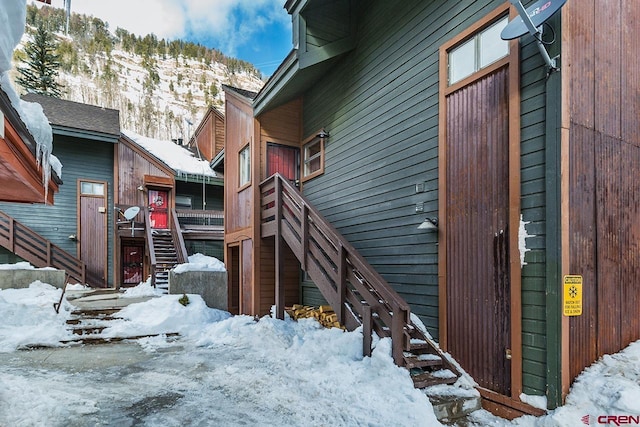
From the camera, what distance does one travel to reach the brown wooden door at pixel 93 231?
482 inches

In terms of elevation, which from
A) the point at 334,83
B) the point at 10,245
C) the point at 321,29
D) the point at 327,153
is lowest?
the point at 10,245

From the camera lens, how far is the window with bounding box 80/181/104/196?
41.0 feet

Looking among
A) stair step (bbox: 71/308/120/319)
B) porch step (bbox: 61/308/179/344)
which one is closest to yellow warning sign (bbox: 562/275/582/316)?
porch step (bbox: 61/308/179/344)

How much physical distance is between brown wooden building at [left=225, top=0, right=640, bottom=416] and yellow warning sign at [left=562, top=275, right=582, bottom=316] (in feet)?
0.10

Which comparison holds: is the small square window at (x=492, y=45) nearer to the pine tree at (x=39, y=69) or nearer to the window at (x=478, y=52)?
the window at (x=478, y=52)

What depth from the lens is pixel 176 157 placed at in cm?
1548

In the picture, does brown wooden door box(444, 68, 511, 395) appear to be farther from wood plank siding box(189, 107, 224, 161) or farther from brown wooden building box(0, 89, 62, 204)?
wood plank siding box(189, 107, 224, 161)

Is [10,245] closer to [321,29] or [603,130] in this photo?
[321,29]

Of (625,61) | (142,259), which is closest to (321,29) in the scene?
(625,61)

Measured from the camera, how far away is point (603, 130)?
3477 millimetres

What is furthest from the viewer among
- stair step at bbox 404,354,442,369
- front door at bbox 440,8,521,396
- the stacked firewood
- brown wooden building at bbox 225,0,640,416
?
the stacked firewood

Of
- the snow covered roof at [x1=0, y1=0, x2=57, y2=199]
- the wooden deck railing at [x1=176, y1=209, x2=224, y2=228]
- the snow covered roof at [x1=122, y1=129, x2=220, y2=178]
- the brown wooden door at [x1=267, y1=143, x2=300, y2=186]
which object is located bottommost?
the wooden deck railing at [x1=176, y1=209, x2=224, y2=228]

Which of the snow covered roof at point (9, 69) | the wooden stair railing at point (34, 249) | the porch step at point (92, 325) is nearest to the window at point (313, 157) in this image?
the porch step at point (92, 325)

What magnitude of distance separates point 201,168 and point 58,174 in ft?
34.8
